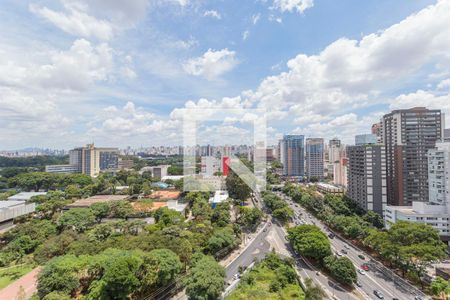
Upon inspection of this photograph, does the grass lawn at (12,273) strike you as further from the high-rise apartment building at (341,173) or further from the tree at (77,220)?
the high-rise apartment building at (341,173)

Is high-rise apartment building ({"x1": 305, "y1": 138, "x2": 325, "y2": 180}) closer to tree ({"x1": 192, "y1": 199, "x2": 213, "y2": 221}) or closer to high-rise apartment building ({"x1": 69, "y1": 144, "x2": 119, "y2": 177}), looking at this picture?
tree ({"x1": 192, "y1": 199, "x2": 213, "y2": 221})

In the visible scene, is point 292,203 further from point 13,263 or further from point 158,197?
point 13,263

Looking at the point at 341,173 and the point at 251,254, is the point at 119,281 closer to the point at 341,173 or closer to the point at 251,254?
the point at 251,254

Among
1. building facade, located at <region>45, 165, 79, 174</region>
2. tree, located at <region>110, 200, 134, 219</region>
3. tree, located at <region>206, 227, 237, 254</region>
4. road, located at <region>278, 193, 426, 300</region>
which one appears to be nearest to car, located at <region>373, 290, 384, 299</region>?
road, located at <region>278, 193, 426, 300</region>

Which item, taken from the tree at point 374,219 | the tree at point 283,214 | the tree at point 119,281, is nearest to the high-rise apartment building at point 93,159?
the tree at point 283,214

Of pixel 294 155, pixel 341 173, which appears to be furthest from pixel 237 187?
pixel 294 155

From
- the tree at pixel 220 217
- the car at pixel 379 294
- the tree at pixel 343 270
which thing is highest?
the tree at pixel 220 217

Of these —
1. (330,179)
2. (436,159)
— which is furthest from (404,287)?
(330,179)
